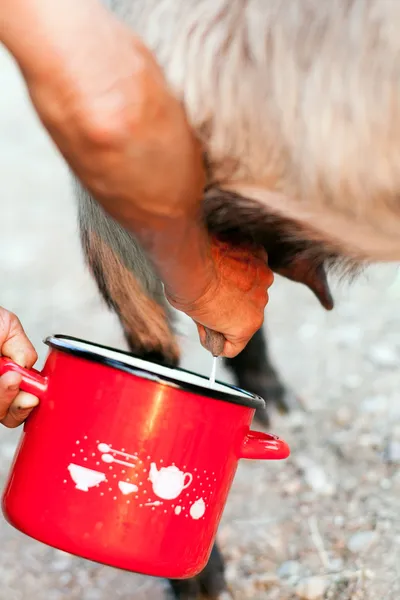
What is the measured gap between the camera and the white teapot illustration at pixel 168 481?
22.9 inches

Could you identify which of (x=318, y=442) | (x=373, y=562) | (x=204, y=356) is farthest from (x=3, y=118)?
(x=373, y=562)

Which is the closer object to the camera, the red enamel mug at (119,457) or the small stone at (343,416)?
the red enamel mug at (119,457)

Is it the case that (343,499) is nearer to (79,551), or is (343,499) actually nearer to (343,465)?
(343,465)

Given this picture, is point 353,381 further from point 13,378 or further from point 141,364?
point 13,378

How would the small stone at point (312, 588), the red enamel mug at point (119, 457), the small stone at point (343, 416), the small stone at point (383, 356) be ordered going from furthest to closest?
the small stone at point (383, 356), the small stone at point (343, 416), the small stone at point (312, 588), the red enamel mug at point (119, 457)

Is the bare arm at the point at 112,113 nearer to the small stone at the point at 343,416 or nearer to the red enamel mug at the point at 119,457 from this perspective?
the red enamel mug at the point at 119,457

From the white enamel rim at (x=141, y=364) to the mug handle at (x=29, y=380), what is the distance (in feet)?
0.09

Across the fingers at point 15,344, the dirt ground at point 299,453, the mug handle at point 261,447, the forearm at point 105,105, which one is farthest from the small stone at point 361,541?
the forearm at point 105,105

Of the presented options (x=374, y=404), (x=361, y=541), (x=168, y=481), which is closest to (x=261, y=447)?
(x=168, y=481)

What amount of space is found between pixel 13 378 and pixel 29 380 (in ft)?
0.04

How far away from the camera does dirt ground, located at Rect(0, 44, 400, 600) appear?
944mm

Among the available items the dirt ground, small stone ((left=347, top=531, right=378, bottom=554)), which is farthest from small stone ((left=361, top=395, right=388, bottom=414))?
small stone ((left=347, top=531, right=378, bottom=554))

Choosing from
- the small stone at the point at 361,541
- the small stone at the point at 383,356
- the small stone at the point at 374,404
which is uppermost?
the small stone at the point at 361,541

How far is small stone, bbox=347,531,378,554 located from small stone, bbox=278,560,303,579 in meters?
0.07
